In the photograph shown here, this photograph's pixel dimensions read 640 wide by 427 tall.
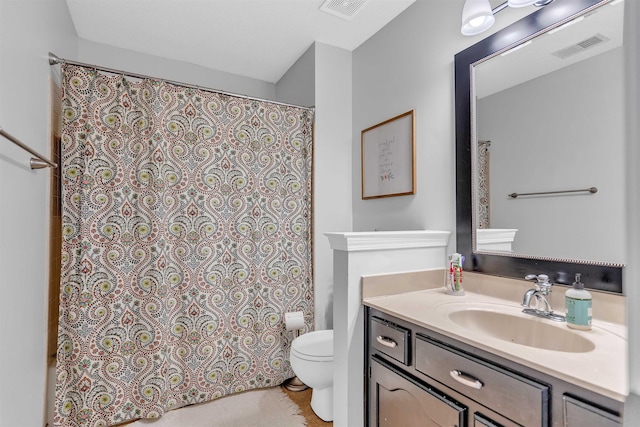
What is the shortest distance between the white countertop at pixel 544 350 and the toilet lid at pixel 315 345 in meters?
0.58

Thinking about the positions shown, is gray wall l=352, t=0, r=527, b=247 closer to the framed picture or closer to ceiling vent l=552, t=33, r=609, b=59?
the framed picture

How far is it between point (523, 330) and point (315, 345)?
3.71 ft

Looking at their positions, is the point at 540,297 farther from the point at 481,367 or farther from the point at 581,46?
the point at 581,46

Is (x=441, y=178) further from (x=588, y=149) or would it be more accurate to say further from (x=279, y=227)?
(x=279, y=227)

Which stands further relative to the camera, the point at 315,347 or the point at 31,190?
the point at 315,347

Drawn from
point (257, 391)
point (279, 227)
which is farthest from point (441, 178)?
point (257, 391)

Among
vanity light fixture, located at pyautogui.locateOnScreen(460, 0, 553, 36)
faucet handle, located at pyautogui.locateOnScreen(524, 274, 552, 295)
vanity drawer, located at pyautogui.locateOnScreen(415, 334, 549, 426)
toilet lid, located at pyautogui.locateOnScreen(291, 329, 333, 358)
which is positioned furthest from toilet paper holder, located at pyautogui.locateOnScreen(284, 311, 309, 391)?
vanity light fixture, located at pyautogui.locateOnScreen(460, 0, 553, 36)

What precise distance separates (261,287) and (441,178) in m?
1.34

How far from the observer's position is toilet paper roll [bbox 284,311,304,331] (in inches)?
84.0

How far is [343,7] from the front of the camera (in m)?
1.92

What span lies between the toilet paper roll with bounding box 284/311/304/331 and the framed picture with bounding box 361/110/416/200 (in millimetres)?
948

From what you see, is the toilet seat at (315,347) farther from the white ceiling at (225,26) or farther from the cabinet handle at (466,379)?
the white ceiling at (225,26)

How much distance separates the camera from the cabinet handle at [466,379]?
2.94ft

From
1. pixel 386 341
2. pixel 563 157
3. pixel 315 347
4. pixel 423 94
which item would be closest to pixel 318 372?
pixel 315 347
